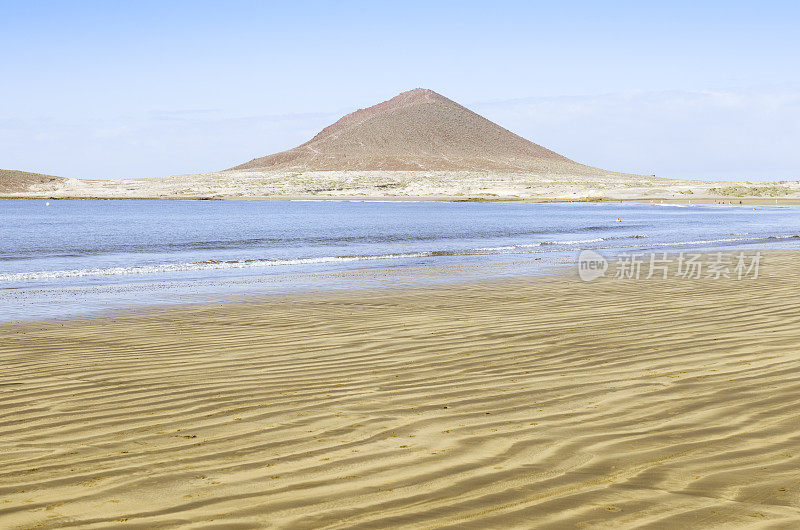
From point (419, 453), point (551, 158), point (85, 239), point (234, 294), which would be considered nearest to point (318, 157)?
point (551, 158)

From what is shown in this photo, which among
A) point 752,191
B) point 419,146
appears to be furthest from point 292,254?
point 419,146

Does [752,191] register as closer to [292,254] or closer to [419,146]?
[292,254]

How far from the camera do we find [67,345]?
8633mm

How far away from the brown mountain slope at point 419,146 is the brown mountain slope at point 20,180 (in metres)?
39.2

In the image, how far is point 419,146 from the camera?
159 m

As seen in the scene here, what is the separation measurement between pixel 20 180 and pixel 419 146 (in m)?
74.2

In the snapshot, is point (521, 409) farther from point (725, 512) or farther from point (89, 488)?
point (89, 488)

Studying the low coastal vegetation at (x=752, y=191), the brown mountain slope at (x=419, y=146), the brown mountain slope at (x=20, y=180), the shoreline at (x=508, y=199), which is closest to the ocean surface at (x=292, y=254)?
the shoreline at (x=508, y=199)

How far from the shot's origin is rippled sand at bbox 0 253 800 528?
3818 millimetres

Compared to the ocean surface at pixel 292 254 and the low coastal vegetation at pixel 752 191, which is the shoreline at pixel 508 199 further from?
the ocean surface at pixel 292 254

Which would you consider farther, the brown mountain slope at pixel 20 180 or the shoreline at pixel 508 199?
the brown mountain slope at pixel 20 180

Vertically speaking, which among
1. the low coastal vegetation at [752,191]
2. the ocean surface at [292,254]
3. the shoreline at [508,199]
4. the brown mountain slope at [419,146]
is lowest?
the ocean surface at [292,254]

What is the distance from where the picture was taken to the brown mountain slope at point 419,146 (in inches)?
5645

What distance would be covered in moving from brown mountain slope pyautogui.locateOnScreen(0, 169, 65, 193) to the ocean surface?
3648 inches
